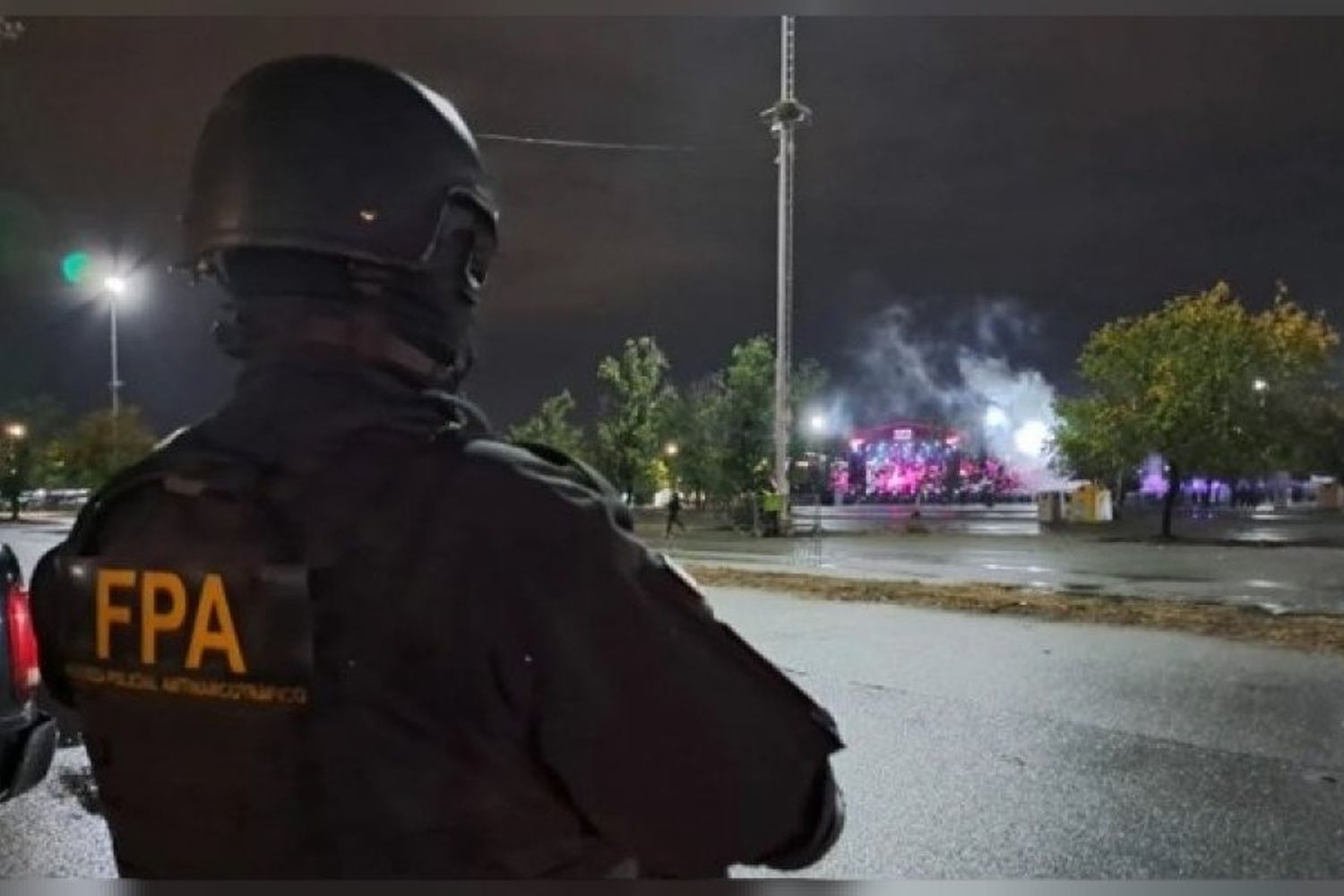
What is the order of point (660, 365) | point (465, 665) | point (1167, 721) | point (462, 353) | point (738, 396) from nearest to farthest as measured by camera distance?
1. point (465, 665)
2. point (462, 353)
3. point (1167, 721)
4. point (738, 396)
5. point (660, 365)

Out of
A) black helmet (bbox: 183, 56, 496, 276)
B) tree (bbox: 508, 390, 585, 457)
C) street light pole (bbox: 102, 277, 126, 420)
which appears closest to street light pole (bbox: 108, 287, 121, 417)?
street light pole (bbox: 102, 277, 126, 420)

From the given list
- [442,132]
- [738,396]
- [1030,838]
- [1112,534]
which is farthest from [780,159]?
[442,132]

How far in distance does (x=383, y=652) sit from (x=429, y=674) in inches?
2.2

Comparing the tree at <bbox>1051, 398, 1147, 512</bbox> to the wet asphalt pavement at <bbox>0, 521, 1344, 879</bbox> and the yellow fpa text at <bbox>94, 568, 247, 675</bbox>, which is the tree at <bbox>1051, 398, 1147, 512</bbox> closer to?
the wet asphalt pavement at <bbox>0, 521, 1344, 879</bbox>

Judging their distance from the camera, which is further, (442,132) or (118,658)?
(442,132)

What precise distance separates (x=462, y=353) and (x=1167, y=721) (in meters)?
6.31

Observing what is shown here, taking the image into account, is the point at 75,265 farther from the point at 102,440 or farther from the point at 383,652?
the point at 383,652

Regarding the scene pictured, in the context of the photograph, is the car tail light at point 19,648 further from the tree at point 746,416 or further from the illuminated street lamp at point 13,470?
the illuminated street lamp at point 13,470

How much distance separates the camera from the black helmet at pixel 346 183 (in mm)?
1402

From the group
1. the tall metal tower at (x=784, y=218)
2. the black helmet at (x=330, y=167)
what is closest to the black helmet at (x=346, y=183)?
the black helmet at (x=330, y=167)

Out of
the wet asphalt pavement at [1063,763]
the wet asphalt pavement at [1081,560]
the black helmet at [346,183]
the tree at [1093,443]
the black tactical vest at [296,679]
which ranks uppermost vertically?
the tree at [1093,443]

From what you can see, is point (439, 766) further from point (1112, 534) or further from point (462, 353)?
point (1112, 534)

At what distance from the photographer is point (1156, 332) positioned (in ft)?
98.3

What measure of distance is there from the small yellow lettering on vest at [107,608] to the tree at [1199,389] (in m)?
29.6
